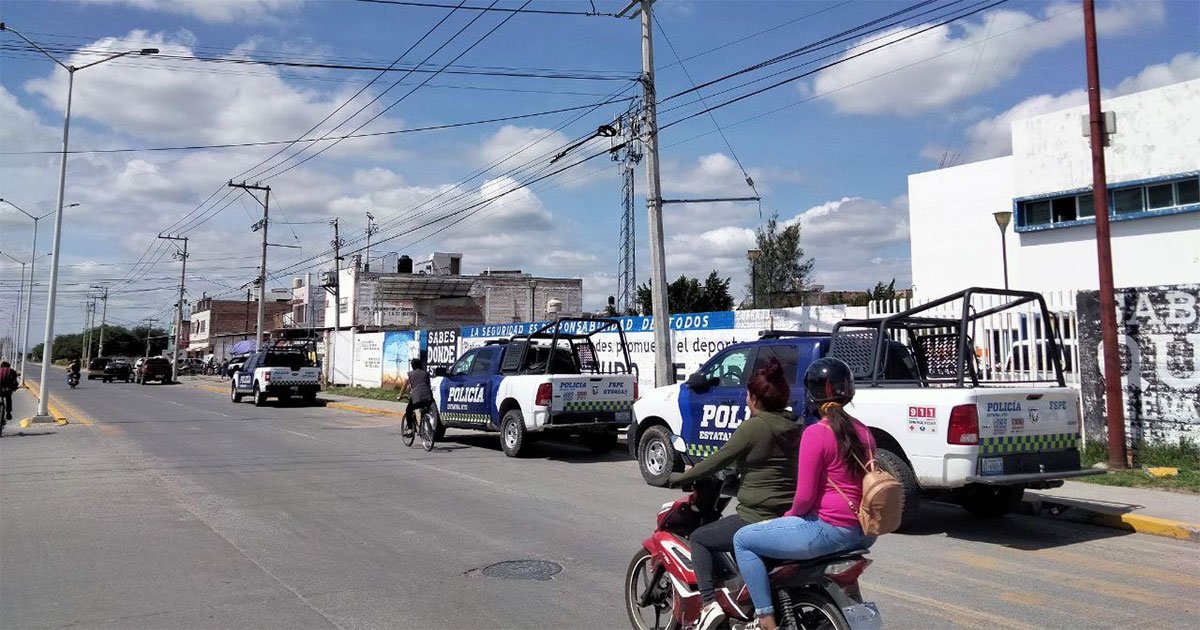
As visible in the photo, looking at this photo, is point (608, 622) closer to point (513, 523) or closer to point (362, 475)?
point (513, 523)

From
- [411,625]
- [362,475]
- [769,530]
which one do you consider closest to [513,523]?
[411,625]

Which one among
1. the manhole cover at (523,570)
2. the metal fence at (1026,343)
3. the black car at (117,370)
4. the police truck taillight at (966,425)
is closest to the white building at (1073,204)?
the metal fence at (1026,343)

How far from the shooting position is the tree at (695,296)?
1847 inches

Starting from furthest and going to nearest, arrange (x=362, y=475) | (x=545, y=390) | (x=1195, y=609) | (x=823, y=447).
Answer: (x=545, y=390)
(x=362, y=475)
(x=1195, y=609)
(x=823, y=447)

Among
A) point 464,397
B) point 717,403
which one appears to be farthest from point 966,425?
point 464,397

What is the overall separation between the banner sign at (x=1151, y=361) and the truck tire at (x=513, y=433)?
339 inches

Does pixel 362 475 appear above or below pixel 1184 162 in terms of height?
below

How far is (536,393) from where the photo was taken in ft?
43.9

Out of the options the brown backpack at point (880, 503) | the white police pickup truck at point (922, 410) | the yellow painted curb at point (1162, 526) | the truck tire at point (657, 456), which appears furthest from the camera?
the truck tire at point (657, 456)

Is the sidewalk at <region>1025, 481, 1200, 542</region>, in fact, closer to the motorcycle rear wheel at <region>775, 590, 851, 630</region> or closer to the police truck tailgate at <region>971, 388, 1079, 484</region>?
the police truck tailgate at <region>971, 388, 1079, 484</region>

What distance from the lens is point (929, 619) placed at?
5.35 meters

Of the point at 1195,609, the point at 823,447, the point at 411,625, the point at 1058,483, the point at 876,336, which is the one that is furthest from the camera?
the point at 876,336

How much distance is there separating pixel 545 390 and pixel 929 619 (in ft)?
28.0

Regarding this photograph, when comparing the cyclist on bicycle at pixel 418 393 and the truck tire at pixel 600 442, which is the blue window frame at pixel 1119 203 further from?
the cyclist on bicycle at pixel 418 393
